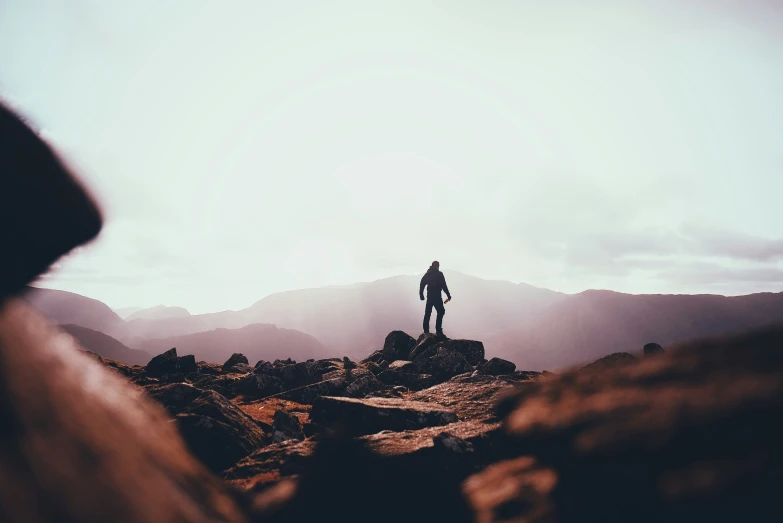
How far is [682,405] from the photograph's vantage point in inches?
89.2

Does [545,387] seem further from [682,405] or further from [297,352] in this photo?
[297,352]

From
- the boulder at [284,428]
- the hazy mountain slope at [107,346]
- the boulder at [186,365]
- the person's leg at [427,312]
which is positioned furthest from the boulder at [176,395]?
the hazy mountain slope at [107,346]

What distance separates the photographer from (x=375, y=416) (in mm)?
6977

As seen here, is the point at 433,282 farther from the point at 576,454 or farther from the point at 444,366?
the point at 576,454

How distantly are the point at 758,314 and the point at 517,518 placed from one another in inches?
7139

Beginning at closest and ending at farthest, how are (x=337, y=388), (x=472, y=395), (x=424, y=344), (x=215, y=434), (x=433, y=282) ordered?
(x=215, y=434) → (x=472, y=395) → (x=337, y=388) → (x=424, y=344) → (x=433, y=282)

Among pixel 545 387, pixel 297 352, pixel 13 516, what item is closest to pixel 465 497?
pixel 545 387

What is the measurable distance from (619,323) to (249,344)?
540 feet

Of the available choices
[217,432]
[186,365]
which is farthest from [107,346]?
[217,432]

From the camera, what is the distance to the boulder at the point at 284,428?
24.8ft

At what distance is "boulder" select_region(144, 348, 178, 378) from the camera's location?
16.5 meters

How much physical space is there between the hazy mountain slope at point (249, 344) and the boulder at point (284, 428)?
165330mm

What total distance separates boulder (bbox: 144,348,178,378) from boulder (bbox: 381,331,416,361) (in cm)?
1071

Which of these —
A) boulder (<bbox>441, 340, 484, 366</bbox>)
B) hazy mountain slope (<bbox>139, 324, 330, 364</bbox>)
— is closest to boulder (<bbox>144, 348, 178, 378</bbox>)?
boulder (<bbox>441, 340, 484, 366</bbox>)
